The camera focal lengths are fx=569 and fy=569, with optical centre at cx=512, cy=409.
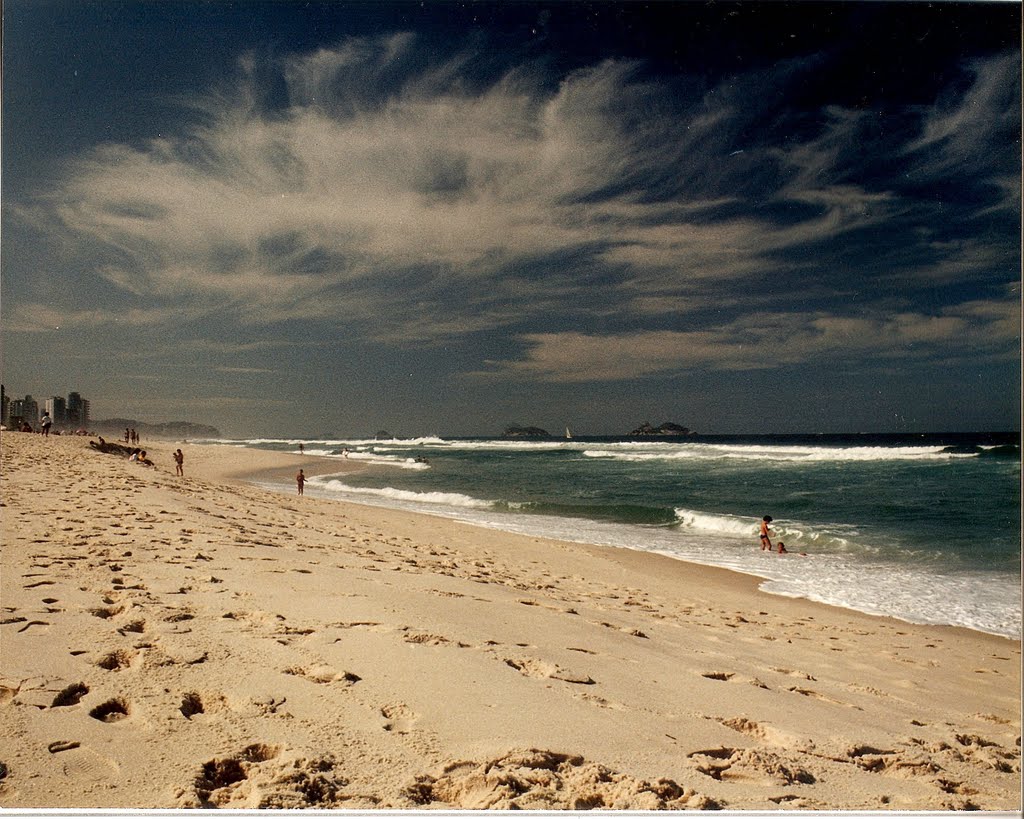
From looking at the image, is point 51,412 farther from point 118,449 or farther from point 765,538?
point 118,449

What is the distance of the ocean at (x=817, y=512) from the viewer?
20.3 ft

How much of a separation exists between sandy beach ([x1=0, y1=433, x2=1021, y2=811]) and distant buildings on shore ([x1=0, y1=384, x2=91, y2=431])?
0.87m

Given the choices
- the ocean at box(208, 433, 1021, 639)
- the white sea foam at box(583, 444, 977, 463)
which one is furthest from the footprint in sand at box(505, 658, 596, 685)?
the white sea foam at box(583, 444, 977, 463)

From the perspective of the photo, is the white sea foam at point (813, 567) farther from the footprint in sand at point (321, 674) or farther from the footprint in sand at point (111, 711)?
the footprint in sand at point (111, 711)

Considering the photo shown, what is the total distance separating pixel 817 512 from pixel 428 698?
11.3 m

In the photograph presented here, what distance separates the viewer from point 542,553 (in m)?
7.75

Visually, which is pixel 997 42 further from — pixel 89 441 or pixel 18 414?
pixel 89 441

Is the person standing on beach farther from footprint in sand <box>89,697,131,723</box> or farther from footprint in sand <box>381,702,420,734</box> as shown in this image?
footprint in sand <box>89,697,131,723</box>

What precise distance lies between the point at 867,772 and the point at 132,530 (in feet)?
17.7

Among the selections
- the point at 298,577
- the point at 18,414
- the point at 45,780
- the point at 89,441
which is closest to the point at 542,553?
the point at 298,577

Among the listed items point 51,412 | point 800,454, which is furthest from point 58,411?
point 800,454

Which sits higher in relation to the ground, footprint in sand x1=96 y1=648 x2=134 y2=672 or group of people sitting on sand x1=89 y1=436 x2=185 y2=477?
group of people sitting on sand x1=89 y1=436 x2=185 y2=477

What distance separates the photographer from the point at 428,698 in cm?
222

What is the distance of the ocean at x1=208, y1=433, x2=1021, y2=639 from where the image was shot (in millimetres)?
6184
